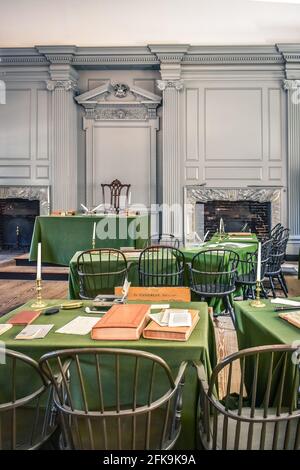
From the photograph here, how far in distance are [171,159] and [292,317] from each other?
6.66 meters

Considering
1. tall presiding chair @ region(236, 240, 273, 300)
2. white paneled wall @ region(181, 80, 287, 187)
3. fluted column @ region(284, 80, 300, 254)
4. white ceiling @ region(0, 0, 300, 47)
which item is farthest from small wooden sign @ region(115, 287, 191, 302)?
white ceiling @ region(0, 0, 300, 47)

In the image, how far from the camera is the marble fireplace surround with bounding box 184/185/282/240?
27.1 feet

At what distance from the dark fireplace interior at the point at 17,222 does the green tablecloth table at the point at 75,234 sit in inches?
103

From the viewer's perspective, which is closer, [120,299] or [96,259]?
[120,299]

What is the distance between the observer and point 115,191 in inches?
334

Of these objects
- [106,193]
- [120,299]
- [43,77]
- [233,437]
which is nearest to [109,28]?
[43,77]

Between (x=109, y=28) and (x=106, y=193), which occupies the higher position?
(x=109, y=28)

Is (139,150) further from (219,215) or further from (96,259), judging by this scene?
(96,259)

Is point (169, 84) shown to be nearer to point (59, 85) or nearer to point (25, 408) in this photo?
point (59, 85)

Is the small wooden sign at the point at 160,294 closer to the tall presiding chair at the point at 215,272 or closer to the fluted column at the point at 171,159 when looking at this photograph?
the tall presiding chair at the point at 215,272

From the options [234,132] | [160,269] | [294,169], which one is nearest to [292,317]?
[160,269]

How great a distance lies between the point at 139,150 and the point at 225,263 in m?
5.14

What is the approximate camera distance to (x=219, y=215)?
27.9 ft

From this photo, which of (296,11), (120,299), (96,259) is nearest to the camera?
(120,299)
